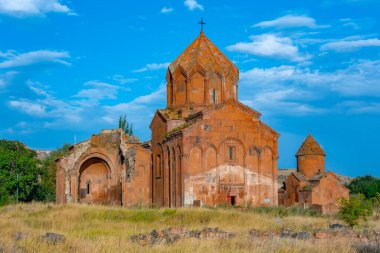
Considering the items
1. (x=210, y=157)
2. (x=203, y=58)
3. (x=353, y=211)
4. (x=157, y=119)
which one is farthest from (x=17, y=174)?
(x=353, y=211)

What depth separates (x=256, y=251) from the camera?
934 centimetres

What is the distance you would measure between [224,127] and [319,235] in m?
13.5

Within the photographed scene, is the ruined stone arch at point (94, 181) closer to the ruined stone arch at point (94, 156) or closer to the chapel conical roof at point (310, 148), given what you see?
the ruined stone arch at point (94, 156)

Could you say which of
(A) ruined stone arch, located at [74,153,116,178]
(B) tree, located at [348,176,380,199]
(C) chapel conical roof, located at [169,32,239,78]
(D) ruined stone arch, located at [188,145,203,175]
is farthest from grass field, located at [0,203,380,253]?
(B) tree, located at [348,176,380,199]

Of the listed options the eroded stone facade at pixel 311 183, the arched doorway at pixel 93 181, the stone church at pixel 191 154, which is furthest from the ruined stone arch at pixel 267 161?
the arched doorway at pixel 93 181

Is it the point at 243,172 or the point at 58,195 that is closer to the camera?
the point at 243,172

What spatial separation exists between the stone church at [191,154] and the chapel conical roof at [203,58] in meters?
0.06

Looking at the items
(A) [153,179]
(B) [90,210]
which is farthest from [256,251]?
(A) [153,179]

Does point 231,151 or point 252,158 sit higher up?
point 231,151

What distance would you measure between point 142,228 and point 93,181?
1826 centimetres

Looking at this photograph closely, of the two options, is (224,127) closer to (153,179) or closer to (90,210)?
(153,179)

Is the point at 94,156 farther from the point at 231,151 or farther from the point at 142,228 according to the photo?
the point at 142,228

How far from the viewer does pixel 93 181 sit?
34.0 meters

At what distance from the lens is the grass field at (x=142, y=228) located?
965 centimetres
